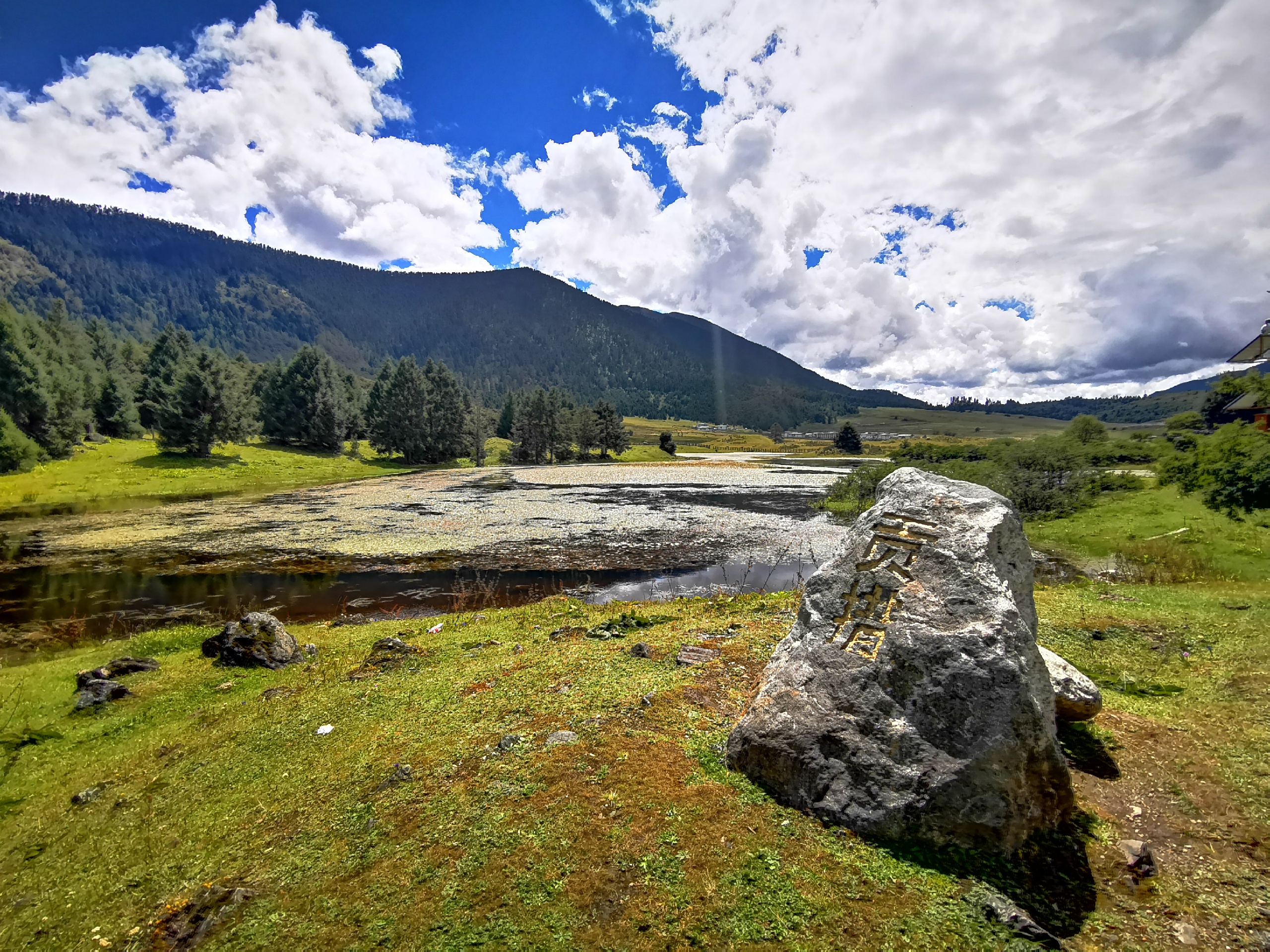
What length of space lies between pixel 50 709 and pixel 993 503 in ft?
58.6

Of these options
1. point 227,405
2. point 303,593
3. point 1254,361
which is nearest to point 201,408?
point 227,405

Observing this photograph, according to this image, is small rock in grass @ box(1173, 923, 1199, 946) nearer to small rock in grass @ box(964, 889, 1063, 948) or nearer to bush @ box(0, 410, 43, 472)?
small rock in grass @ box(964, 889, 1063, 948)

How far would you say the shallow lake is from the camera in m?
20.5

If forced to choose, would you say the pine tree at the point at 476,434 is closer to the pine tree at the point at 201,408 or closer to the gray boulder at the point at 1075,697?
the pine tree at the point at 201,408

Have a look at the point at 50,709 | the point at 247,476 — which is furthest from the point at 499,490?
the point at 50,709

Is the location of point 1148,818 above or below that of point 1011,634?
below

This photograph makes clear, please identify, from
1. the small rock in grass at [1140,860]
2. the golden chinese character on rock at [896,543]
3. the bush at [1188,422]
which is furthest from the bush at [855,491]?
the bush at [1188,422]

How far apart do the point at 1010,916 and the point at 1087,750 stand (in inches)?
172

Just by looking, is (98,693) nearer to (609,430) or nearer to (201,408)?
(201,408)

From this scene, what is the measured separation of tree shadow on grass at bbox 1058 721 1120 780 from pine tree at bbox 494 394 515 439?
13228 cm

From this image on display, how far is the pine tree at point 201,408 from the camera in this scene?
6681 cm

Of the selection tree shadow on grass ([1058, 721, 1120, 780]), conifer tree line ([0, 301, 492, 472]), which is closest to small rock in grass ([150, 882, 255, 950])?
tree shadow on grass ([1058, 721, 1120, 780])

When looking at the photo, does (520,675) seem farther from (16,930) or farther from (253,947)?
(16,930)

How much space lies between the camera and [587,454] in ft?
381
